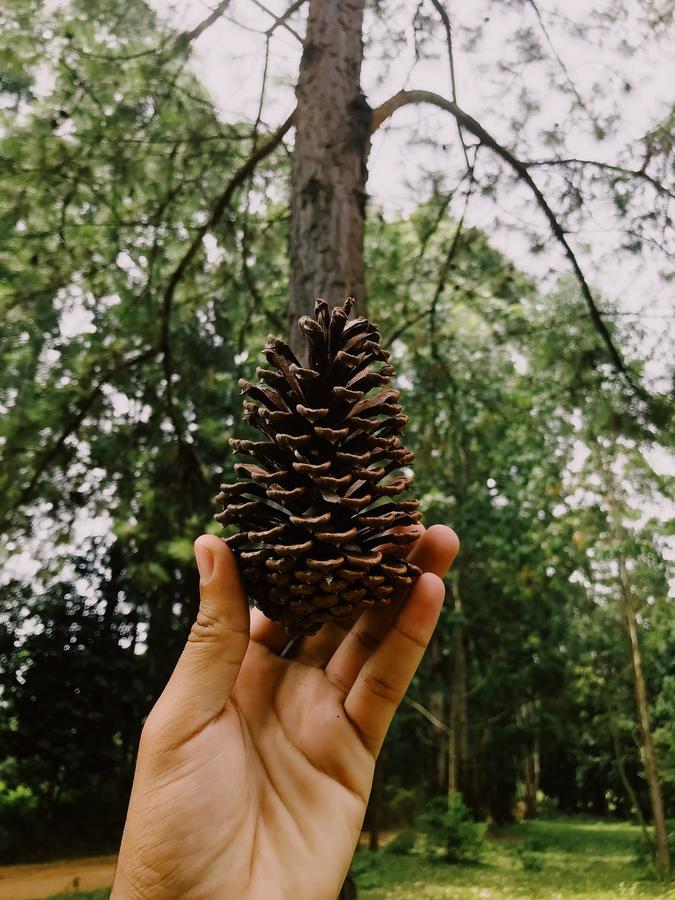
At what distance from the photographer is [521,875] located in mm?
10422

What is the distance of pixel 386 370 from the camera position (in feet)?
4.57

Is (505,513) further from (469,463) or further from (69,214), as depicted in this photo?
(69,214)

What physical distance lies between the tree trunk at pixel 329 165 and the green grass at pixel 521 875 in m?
7.09

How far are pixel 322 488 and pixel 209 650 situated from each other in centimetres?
40

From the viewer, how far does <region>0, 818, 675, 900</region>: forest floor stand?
8281 mm

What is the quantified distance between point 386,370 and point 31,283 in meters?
4.00

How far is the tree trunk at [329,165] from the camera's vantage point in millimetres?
2721

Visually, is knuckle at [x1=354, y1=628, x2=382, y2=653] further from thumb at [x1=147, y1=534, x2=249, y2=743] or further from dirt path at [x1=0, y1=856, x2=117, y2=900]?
dirt path at [x1=0, y1=856, x2=117, y2=900]

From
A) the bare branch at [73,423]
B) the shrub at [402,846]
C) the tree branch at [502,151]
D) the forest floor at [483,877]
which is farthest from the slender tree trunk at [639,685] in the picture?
the bare branch at [73,423]

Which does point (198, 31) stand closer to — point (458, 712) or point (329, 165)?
point (329, 165)

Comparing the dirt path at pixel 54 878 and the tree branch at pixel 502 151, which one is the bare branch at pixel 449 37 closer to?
the tree branch at pixel 502 151

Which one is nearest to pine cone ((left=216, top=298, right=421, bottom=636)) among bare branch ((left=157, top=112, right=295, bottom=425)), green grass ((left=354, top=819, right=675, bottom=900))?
bare branch ((left=157, top=112, right=295, bottom=425))

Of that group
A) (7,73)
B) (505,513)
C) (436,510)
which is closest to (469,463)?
(505,513)

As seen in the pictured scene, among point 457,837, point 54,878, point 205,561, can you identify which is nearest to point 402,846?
point 457,837
